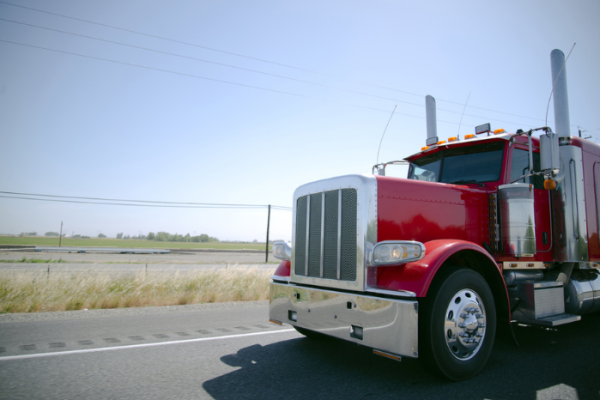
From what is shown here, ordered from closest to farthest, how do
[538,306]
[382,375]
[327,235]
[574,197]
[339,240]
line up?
[382,375]
[339,240]
[327,235]
[538,306]
[574,197]

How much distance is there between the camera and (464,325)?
3307 mm

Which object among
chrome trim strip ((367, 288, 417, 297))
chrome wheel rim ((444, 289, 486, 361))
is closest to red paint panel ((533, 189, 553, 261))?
chrome wheel rim ((444, 289, 486, 361))

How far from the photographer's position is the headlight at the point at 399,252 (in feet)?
10.2

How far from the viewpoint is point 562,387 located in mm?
3129

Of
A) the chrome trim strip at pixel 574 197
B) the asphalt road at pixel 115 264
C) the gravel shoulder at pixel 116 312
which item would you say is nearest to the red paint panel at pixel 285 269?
the gravel shoulder at pixel 116 312

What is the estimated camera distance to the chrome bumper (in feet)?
9.52

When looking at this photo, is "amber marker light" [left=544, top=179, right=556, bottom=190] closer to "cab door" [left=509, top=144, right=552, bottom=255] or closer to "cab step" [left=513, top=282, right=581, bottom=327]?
"cab door" [left=509, top=144, right=552, bottom=255]

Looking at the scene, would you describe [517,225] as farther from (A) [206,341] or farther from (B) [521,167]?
(A) [206,341]

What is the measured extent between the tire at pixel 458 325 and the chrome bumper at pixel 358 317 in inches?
10.5

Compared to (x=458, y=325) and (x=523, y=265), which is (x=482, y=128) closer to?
(x=523, y=265)

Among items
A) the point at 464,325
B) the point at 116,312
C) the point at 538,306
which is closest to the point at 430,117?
the point at 538,306

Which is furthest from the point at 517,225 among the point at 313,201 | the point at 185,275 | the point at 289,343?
the point at 185,275

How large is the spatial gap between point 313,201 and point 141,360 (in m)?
2.42

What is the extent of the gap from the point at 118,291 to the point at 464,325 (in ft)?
26.6
